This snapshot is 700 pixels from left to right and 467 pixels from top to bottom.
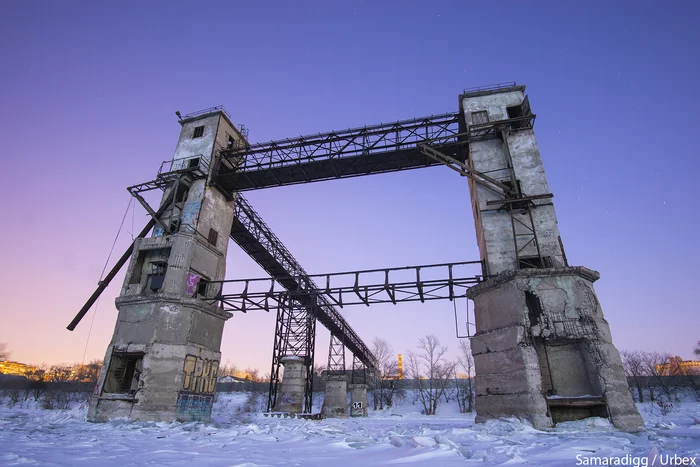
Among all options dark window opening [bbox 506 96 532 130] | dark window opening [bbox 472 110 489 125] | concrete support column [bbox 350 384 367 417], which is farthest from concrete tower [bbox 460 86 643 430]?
concrete support column [bbox 350 384 367 417]

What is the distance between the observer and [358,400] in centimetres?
3472

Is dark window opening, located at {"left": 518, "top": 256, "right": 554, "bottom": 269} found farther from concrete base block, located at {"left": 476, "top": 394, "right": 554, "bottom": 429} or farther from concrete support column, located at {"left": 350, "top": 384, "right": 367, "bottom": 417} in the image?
concrete support column, located at {"left": 350, "top": 384, "right": 367, "bottom": 417}

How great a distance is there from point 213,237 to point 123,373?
244 inches

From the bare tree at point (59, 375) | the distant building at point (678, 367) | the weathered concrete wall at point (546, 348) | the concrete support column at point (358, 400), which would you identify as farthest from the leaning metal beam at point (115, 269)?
the distant building at point (678, 367)

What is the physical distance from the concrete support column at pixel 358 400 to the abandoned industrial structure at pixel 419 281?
73.3ft

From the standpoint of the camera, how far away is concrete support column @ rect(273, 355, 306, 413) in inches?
912

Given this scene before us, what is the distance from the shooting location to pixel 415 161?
16422 mm

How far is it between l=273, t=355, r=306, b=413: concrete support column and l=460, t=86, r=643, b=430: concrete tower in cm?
1499

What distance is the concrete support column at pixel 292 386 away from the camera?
23172 mm

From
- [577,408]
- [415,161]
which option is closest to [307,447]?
[577,408]

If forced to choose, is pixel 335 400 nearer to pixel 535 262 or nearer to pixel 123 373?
pixel 123 373

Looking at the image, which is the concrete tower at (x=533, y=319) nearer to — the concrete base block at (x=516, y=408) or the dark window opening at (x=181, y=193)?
the concrete base block at (x=516, y=408)

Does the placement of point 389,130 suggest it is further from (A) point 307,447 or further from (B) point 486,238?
(A) point 307,447

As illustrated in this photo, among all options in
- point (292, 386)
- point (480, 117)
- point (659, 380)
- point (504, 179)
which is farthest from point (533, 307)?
point (659, 380)
